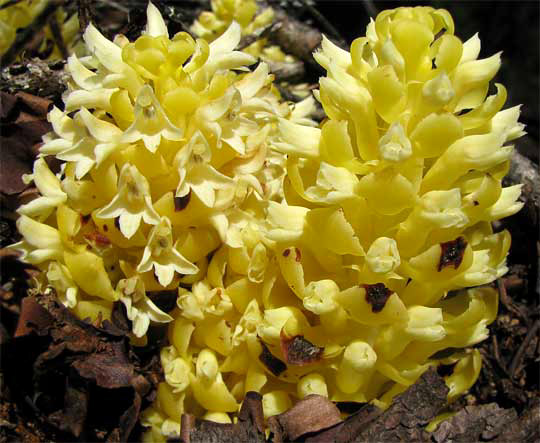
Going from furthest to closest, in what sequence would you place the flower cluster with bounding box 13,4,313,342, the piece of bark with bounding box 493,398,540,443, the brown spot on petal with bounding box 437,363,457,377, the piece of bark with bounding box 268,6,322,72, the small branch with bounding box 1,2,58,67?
the piece of bark with bounding box 268,6,322,72
the small branch with bounding box 1,2,58,67
the brown spot on petal with bounding box 437,363,457,377
the piece of bark with bounding box 493,398,540,443
the flower cluster with bounding box 13,4,313,342

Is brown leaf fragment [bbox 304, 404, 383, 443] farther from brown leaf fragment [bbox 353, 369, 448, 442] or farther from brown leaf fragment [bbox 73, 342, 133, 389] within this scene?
brown leaf fragment [bbox 73, 342, 133, 389]

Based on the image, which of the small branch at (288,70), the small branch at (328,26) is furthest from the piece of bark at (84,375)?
the small branch at (328,26)

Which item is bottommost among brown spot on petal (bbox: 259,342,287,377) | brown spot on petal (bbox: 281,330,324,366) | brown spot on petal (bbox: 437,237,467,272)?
brown spot on petal (bbox: 259,342,287,377)

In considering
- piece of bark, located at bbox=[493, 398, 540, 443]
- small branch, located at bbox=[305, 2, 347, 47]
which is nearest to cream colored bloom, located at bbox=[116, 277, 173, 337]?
piece of bark, located at bbox=[493, 398, 540, 443]

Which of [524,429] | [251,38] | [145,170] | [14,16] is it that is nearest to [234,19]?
[251,38]

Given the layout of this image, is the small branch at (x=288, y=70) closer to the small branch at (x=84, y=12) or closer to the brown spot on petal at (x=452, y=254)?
the small branch at (x=84, y=12)

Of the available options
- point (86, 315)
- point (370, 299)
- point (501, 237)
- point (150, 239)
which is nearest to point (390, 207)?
point (370, 299)

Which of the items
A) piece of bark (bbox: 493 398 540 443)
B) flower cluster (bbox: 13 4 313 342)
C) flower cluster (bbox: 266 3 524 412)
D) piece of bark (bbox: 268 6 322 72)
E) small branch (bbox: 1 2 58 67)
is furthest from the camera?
piece of bark (bbox: 268 6 322 72)
